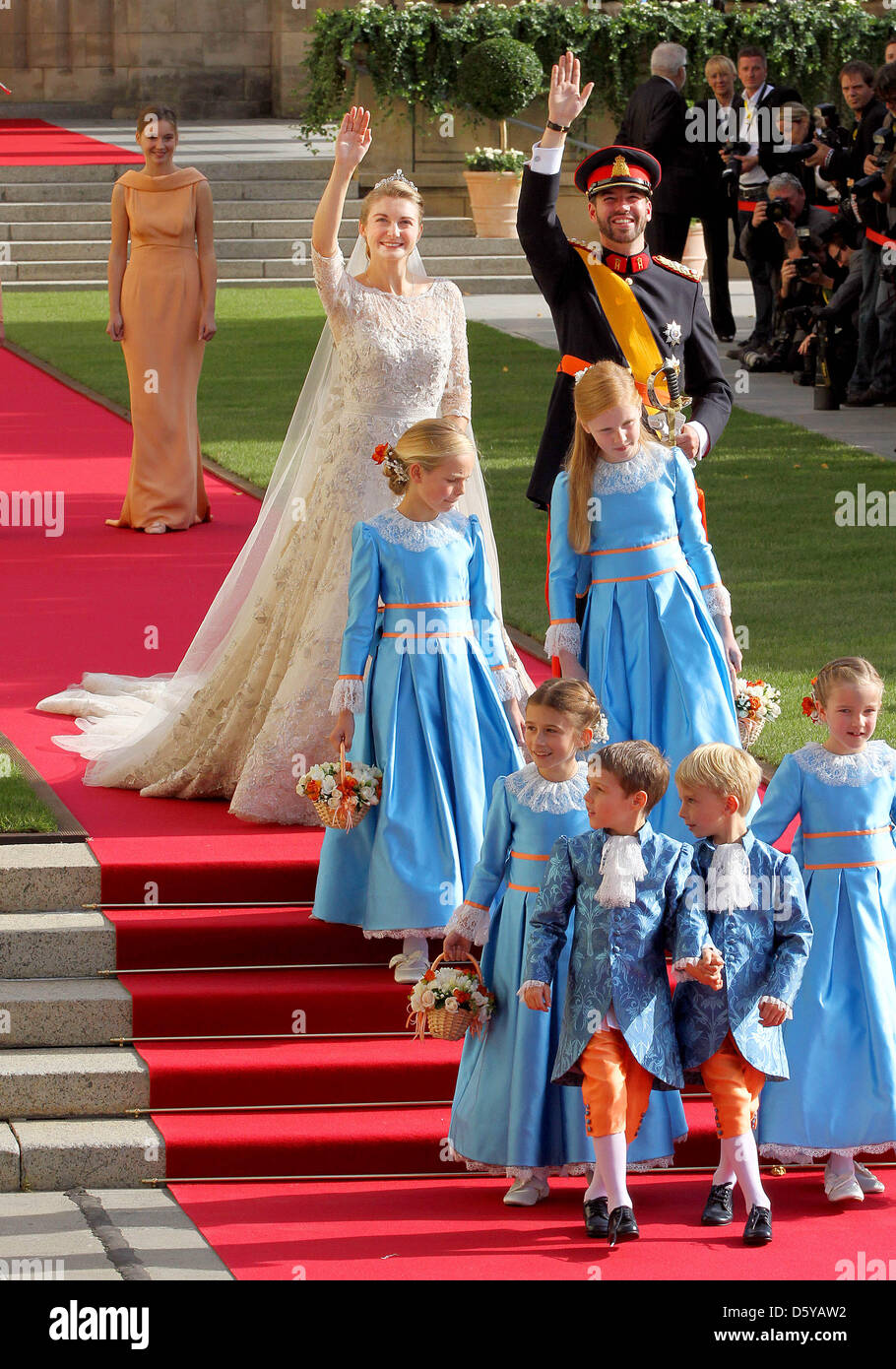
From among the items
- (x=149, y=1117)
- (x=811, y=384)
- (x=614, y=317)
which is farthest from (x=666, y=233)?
(x=149, y=1117)

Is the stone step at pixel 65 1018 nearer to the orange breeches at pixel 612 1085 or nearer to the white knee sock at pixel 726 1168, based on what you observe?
the orange breeches at pixel 612 1085

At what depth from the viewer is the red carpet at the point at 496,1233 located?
5.14m

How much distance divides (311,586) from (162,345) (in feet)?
16.1

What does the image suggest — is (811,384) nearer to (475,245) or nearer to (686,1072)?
(475,245)

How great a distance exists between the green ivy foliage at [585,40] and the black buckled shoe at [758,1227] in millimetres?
19393

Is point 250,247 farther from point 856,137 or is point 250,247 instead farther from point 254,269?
point 856,137

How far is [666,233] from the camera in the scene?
18172 millimetres

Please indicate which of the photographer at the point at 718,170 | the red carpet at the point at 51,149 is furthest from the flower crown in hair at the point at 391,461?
the red carpet at the point at 51,149

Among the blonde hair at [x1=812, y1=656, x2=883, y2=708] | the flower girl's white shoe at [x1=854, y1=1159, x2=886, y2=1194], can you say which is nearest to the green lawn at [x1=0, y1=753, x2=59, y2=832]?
the blonde hair at [x1=812, y1=656, x2=883, y2=708]

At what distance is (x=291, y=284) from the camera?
22703mm

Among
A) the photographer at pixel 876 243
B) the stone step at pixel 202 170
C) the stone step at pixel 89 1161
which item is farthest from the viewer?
the stone step at pixel 202 170

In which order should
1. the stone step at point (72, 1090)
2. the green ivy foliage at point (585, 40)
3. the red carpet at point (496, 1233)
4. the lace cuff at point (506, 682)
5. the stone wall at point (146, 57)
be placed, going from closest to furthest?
the red carpet at point (496, 1233)
the stone step at point (72, 1090)
the lace cuff at point (506, 682)
the green ivy foliage at point (585, 40)
the stone wall at point (146, 57)

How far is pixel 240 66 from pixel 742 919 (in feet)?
98.9

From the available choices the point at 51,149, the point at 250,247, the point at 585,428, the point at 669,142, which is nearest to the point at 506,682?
the point at 585,428
